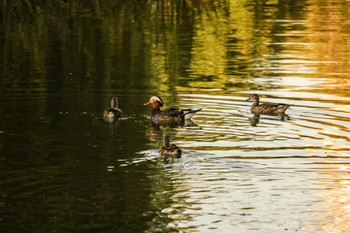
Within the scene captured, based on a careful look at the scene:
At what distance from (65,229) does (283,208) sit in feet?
9.44

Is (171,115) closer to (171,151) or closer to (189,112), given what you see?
(189,112)

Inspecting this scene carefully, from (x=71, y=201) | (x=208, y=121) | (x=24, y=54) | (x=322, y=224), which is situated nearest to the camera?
(x=322, y=224)

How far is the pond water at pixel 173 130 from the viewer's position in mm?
13789

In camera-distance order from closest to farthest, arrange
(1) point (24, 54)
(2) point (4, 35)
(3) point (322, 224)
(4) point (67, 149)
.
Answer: (3) point (322, 224) < (4) point (67, 149) < (1) point (24, 54) < (2) point (4, 35)

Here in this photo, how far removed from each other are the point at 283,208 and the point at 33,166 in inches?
178

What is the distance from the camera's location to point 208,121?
795 inches

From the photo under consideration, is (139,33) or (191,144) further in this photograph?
(139,33)

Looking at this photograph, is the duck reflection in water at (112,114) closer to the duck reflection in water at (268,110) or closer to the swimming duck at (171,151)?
the duck reflection in water at (268,110)

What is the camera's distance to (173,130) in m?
20.1

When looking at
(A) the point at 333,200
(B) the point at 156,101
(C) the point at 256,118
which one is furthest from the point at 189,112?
(A) the point at 333,200

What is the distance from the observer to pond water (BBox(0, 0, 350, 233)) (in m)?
13.8

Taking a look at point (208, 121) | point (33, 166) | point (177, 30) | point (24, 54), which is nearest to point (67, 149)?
point (33, 166)

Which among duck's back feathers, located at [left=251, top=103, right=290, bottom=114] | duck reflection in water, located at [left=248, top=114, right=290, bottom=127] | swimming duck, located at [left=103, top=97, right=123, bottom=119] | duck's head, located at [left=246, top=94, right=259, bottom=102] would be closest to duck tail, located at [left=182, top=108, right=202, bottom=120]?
duck reflection in water, located at [left=248, top=114, right=290, bottom=127]

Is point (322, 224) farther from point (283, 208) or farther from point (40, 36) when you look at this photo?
point (40, 36)
